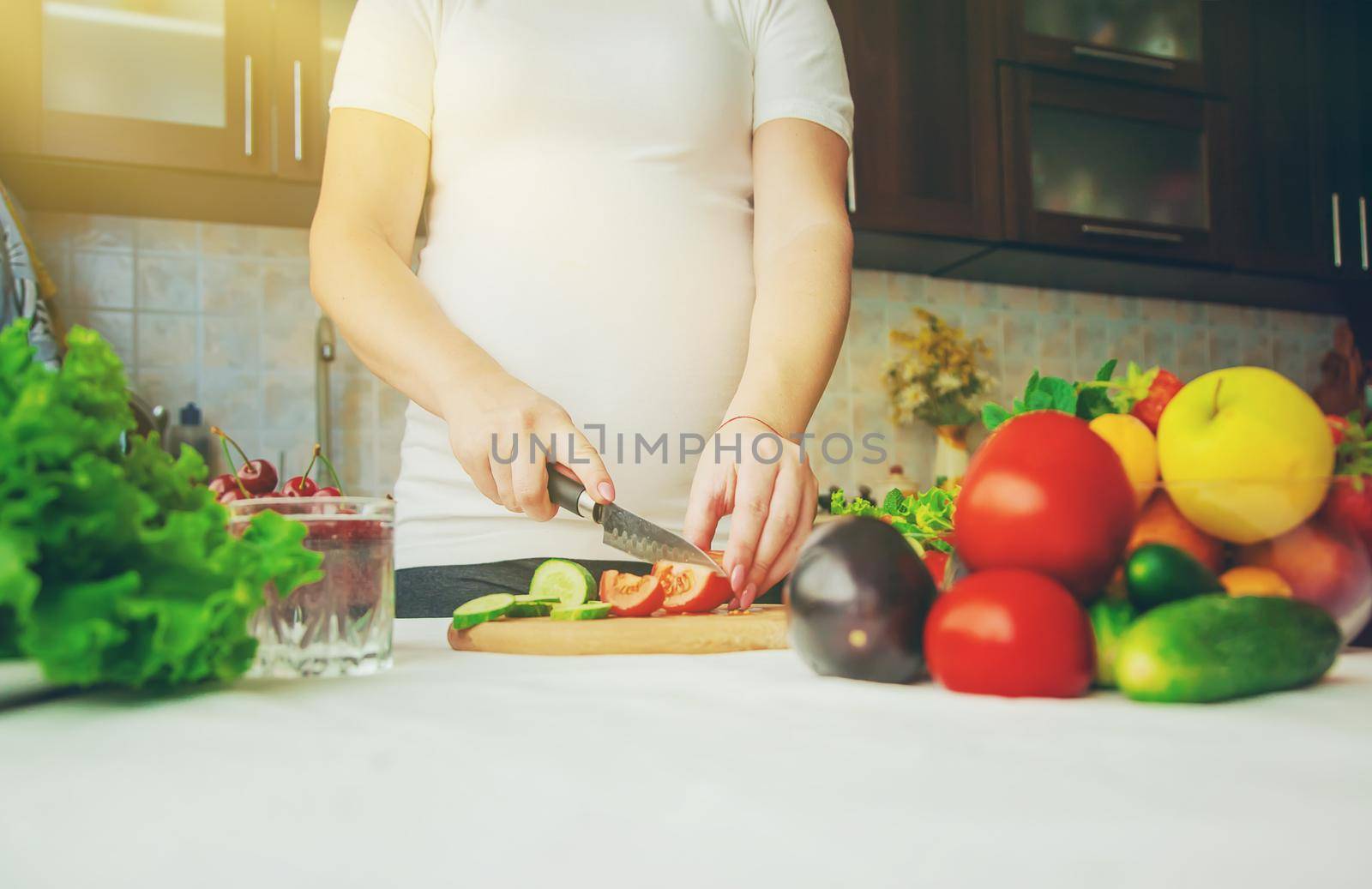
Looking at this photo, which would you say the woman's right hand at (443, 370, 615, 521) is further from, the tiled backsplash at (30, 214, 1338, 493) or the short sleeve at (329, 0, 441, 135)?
the tiled backsplash at (30, 214, 1338, 493)

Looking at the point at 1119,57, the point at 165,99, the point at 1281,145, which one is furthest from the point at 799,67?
the point at 1281,145

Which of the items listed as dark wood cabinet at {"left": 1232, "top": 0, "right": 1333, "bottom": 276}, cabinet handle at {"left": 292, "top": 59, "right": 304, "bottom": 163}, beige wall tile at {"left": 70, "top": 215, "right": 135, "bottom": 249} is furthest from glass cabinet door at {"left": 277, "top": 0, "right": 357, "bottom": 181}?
dark wood cabinet at {"left": 1232, "top": 0, "right": 1333, "bottom": 276}

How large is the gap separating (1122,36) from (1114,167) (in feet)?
1.21

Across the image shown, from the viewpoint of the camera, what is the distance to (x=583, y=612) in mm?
721

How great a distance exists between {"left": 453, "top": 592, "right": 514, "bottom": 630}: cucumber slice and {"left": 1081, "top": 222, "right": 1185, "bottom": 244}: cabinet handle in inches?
90.9

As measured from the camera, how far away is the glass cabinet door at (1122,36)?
8.60 feet

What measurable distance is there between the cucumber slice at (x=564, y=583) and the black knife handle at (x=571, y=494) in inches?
1.8

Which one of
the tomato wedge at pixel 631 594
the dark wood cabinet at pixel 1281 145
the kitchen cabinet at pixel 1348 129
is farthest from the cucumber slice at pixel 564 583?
the kitchen cabinet at pixel 1348 129

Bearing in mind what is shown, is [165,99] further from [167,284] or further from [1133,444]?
[1133,444]

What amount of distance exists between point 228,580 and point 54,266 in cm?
220

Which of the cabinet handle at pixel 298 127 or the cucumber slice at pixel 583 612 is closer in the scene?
the cucumber slice at pixel 583 612

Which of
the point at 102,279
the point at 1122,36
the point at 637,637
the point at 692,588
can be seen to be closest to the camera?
the point at 637,637

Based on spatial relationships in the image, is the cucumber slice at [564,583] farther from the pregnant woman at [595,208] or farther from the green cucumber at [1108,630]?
the green cucumber at [1108,630]

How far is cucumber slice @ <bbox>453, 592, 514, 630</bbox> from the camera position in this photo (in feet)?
2.31
